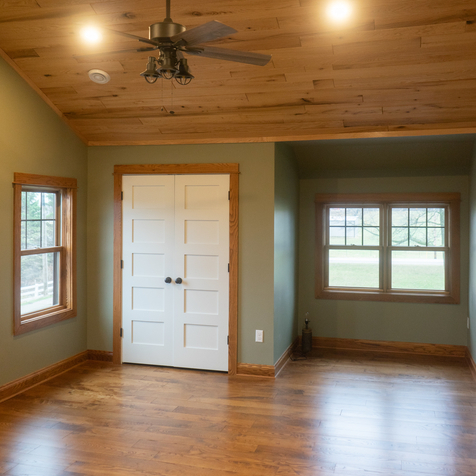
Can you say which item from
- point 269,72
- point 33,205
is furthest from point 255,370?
point 269,72

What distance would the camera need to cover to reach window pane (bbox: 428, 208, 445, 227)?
19.0ft

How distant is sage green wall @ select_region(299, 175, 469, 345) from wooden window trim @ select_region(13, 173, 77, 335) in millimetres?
2691

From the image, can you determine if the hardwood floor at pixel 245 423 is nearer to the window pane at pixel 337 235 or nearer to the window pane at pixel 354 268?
the window pane at pixel 354 268

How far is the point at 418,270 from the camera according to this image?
19.2 ft

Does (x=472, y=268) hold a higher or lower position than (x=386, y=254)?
lower

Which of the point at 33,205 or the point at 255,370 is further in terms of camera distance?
the point at 255,370

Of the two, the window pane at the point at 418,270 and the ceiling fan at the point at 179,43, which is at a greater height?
the ceiling fan at the point at 179,43

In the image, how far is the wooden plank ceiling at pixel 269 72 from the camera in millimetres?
3281

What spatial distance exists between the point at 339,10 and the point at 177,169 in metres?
2.31

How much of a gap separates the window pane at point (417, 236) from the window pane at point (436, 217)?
13 cm

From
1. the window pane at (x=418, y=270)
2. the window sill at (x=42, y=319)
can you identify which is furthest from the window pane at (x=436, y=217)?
the window sill at (x=42, y=319)

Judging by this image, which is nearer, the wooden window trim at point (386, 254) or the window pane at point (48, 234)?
the window pane at point (48, 234)

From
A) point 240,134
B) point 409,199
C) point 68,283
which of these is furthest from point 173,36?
point 409,199

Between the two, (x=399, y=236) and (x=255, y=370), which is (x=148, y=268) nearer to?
(x=255, y=370)
